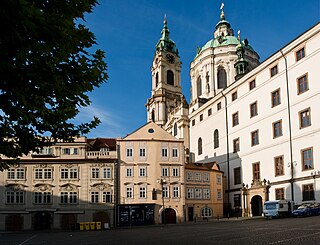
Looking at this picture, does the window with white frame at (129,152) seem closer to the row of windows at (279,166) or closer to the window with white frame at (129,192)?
the window with white frame at (129,192)

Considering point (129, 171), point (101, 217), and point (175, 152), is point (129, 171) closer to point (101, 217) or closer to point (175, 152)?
point (101, 217)

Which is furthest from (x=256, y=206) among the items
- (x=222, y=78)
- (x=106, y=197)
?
(x=222, y=78)

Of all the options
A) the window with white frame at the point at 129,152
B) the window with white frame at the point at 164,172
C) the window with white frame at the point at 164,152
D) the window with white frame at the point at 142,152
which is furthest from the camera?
the window with white frame at the point at 164,152

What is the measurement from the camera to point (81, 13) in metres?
11.5

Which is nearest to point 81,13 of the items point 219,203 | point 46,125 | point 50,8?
point 50,8

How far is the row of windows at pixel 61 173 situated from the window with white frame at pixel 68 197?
6.07 ft

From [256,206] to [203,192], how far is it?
7.49 meters

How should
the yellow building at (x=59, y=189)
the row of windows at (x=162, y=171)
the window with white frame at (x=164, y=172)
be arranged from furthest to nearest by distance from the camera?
1. the window with white frame at (x=164, y=172)
2. the row of windows at (x=162, y=171)
3. the yellow building at (x=59, y=189)

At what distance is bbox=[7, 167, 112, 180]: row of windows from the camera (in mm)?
50938

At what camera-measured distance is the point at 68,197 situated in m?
50.9

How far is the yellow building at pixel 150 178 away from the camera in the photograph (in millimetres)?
51375

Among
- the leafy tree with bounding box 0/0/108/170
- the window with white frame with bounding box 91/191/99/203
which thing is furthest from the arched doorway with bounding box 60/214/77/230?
the leafy tree with bounding box 0/0/108/170

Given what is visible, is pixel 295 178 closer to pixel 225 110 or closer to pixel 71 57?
pixel 225 110

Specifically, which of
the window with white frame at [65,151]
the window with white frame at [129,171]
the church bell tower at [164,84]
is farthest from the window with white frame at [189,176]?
the church bell tower at [164,84]
